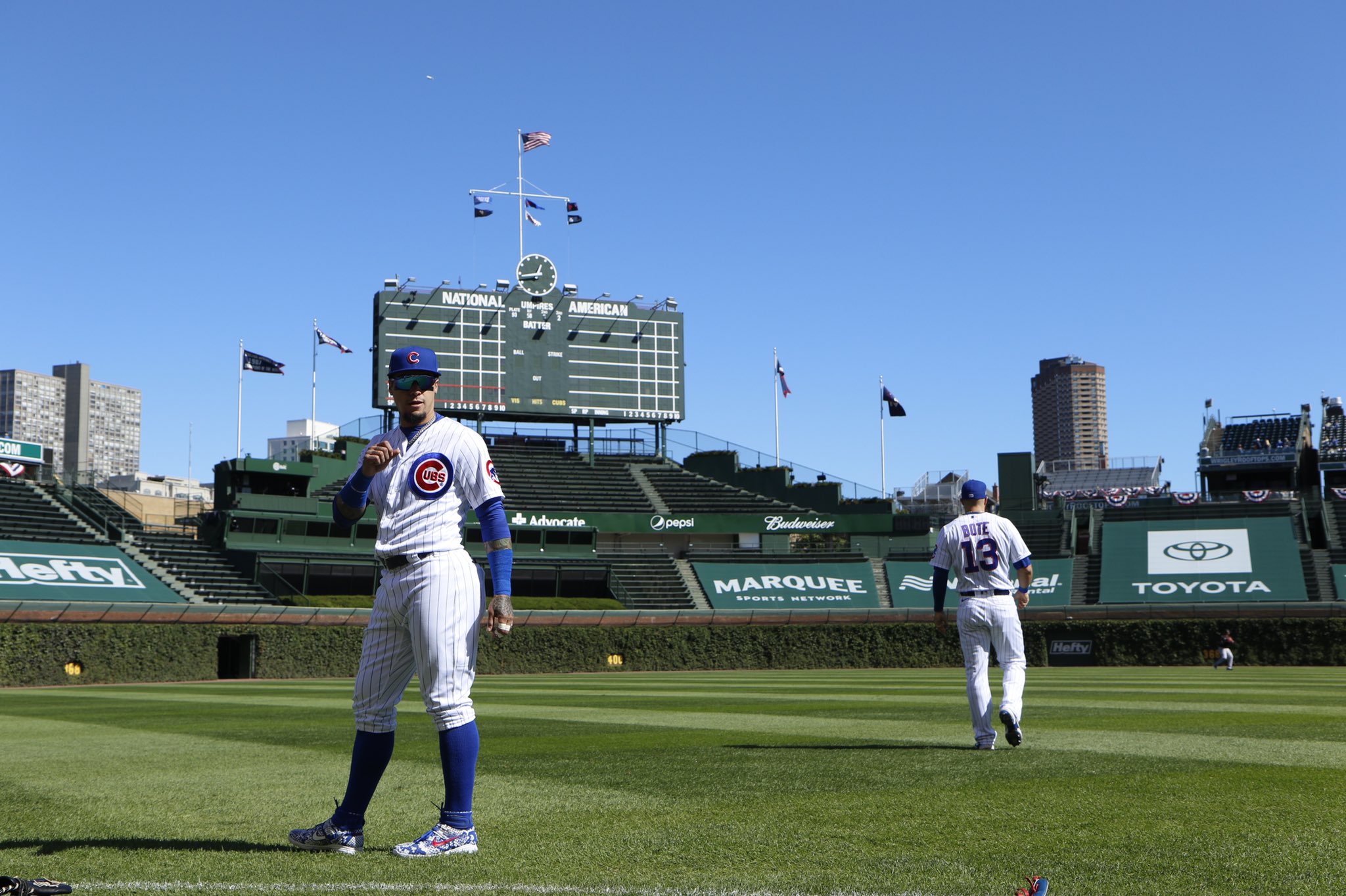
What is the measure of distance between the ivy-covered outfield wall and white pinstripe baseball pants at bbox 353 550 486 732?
89.4ft

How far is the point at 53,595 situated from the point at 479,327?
841 inches

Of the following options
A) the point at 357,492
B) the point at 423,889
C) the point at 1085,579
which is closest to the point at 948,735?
the point at 357,492

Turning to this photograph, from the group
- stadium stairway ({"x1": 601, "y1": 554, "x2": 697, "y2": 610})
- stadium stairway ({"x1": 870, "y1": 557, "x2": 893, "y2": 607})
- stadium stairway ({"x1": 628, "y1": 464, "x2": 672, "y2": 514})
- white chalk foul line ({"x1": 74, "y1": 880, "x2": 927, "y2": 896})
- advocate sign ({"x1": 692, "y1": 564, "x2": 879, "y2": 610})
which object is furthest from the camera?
stadium stairway ({"x1": 628, "y1": 464, "x2": 672, "y2": 514})

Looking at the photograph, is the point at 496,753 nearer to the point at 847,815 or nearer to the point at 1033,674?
the point at 847,815

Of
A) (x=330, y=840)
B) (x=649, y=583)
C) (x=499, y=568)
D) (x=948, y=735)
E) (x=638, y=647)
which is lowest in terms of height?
(x=638, y=647)

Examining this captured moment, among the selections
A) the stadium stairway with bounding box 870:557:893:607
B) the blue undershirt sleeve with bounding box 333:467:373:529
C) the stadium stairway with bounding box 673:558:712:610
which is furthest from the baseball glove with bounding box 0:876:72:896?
the stadium stairway with bounding box 870:557:893:607

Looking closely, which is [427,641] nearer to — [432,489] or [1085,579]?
[432,489]

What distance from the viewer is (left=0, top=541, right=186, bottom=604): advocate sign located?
34.0 meters

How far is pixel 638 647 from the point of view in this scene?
38.5m

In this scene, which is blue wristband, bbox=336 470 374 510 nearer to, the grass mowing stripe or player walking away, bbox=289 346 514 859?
player walking away, bbox=289 346 514 859

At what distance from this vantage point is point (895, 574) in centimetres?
4884

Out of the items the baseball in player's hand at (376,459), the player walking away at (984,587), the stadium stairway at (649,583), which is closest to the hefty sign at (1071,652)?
the stadium stairway at (649,583)

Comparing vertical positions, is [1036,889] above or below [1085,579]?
above

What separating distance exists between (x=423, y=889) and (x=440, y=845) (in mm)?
671
